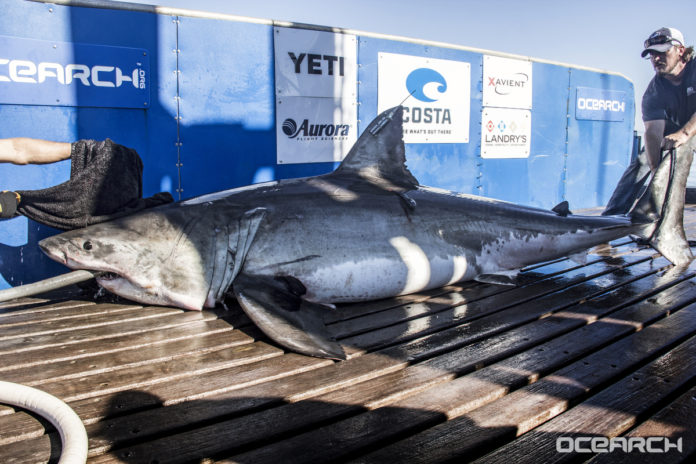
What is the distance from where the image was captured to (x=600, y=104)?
7.75 m

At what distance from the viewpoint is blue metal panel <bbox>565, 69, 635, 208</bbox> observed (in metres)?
7.46

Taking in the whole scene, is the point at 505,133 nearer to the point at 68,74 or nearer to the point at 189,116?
the point at 189,116

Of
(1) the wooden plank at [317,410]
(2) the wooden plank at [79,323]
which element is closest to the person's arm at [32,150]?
(2) the wooden plank at [79,323]

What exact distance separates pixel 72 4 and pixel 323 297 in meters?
2.92

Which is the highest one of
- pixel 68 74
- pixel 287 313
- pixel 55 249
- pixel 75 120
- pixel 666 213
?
pixel 68 74

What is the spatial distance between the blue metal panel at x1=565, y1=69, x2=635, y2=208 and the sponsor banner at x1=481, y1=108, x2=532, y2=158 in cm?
96

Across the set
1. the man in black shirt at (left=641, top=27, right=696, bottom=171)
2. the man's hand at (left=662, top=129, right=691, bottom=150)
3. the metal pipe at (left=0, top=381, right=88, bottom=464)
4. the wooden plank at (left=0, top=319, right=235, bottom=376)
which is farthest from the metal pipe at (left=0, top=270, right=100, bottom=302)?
the man in black shirt at (left=641, top=27, right=696, bottom=171)

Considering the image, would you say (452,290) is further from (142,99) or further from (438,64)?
(438,64)

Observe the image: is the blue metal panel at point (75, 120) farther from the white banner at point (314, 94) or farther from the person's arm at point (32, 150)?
the white banner at point (314, 94)

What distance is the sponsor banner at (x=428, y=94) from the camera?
5.60m

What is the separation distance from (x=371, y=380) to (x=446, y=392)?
32 cm

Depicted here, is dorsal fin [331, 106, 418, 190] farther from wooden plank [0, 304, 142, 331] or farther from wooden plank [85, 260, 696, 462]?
wooden plank [0, 304, 142, 331]

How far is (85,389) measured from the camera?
82.0 inches

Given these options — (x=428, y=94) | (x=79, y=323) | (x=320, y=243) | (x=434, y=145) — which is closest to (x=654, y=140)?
(x=434, y=145)
